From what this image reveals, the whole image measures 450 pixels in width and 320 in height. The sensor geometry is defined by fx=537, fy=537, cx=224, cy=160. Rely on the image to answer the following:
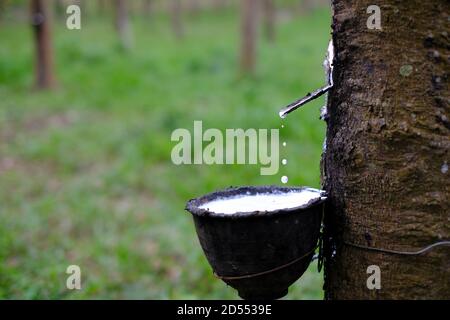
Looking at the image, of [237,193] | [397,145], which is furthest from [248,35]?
[397,145]

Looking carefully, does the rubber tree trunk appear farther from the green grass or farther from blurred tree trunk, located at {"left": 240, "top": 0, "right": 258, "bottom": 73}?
blurred tree trunk, located at {"left": 240, "top": 0, "right": 258, "bottom": 73}

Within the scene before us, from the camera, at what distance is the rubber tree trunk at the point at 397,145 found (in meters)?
1.75

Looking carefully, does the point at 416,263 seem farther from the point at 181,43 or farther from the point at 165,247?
the point at 181,43

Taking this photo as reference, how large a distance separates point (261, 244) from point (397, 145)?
56 centimetres

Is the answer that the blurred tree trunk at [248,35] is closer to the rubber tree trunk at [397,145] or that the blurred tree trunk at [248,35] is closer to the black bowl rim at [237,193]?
the black bowl rim at [237,193]

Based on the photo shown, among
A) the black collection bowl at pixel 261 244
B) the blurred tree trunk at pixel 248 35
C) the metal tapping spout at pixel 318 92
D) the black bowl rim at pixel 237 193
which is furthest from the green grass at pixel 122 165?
the metal tapping spout at pixel 318 92

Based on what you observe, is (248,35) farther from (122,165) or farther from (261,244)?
(261,244)

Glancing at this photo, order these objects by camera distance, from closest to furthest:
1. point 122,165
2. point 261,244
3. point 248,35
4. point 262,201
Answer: point 261,244, point 262,201, point 122,165, point 248,35

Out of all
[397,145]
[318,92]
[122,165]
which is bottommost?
[122,165]

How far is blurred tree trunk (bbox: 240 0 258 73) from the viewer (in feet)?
42.9

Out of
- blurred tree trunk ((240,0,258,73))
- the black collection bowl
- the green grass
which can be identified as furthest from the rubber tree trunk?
blurred tree trunk ((240,0,258,73))

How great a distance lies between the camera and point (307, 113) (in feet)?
28.4

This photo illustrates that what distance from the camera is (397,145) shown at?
1.79 metres
